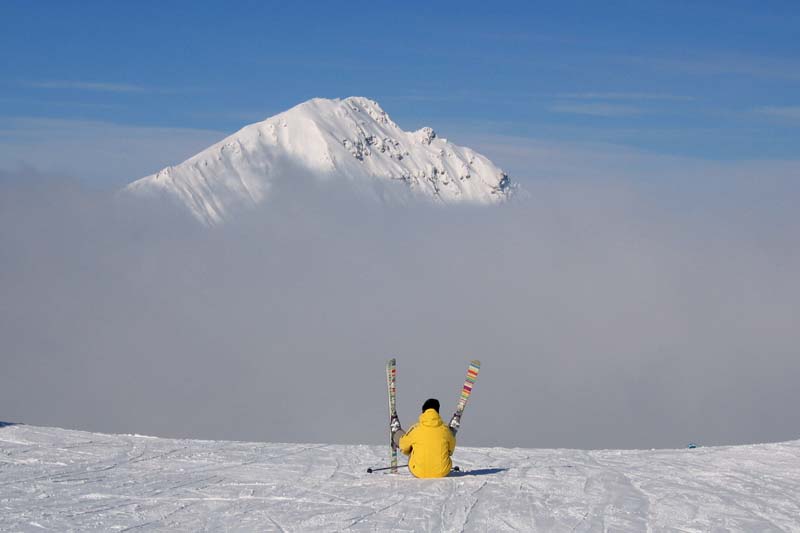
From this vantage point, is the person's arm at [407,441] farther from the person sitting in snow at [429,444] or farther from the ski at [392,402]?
the ski at [392,402]

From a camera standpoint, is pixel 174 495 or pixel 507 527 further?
pixel 174 495

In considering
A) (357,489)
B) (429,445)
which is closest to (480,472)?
(429,445)

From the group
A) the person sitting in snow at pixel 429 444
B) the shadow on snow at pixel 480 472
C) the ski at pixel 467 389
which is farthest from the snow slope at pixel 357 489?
the ski at pixel 467 389

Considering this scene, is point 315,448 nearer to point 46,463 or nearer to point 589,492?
point 46,463

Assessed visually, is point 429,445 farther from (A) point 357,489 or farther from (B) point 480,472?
(B) point 480,472

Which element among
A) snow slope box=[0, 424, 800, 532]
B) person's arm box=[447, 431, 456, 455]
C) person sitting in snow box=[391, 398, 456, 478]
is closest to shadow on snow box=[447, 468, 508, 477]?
snow slope box=[0, 424, 800, 532]

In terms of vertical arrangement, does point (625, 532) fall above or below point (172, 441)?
below

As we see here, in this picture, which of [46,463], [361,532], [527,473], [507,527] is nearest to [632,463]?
[527,473]

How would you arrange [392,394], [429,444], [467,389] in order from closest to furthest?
[429,444] → [467,389] → [392,394]

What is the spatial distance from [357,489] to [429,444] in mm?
→ 1157

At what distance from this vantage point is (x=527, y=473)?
1406 cm

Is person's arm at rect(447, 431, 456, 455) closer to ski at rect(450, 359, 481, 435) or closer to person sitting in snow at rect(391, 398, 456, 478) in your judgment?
person sitting in snow at rect(391, 398, 456, 478)

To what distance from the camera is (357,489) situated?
1236cm

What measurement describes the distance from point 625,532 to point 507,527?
126 cm
